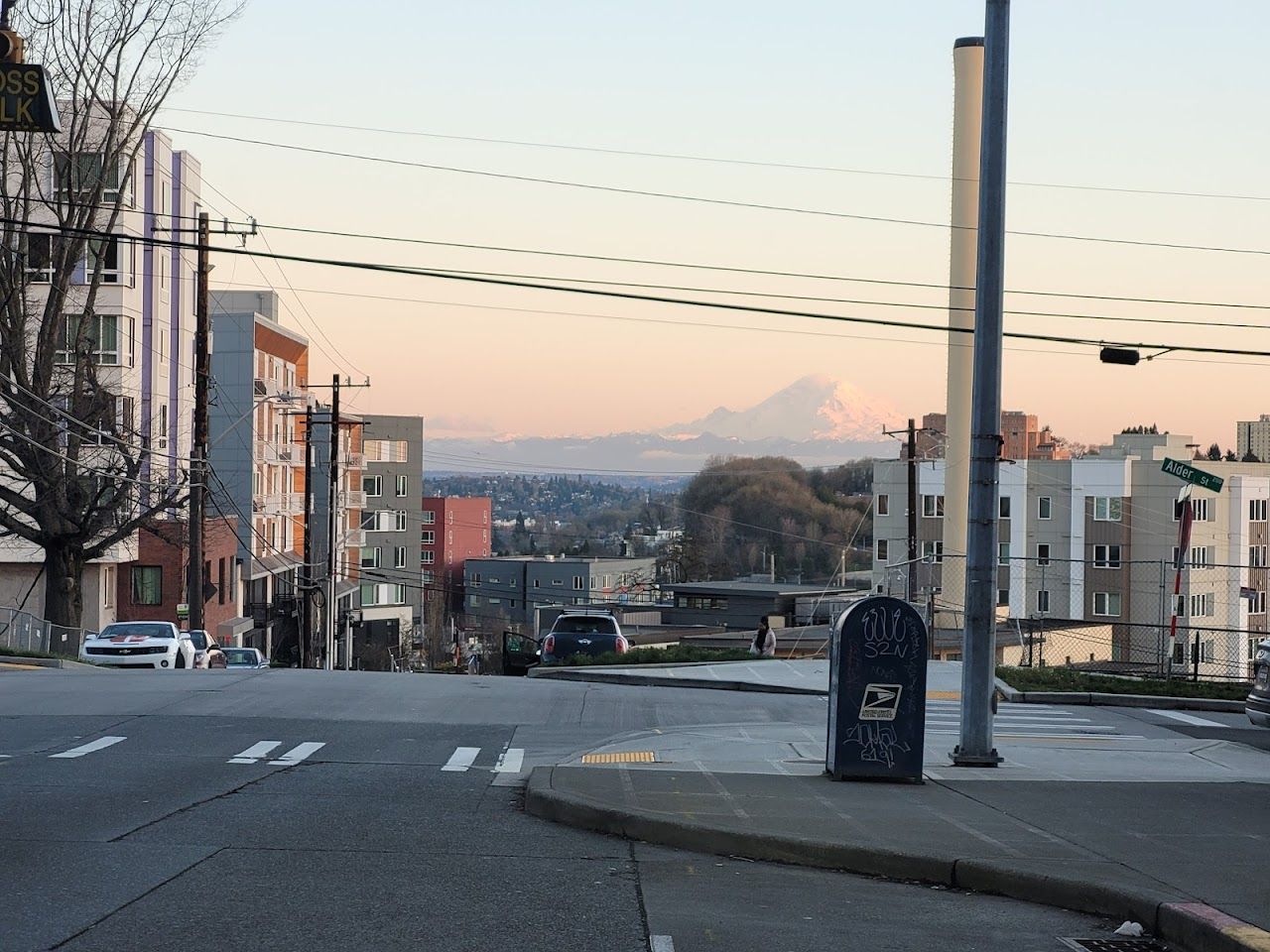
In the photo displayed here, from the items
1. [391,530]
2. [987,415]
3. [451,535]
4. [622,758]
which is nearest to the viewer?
[987,415]

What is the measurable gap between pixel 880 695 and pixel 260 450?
208 feet

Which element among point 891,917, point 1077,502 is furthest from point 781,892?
point 1077,502

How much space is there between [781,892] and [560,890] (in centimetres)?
119

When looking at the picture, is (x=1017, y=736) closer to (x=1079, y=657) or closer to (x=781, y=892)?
(x=781, y=892)

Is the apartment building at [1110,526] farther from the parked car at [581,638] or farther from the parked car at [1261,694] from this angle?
the parked car at [1261,694]

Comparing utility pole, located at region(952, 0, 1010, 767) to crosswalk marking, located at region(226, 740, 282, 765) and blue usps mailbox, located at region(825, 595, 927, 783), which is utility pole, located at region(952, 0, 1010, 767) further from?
crosswalk marking, located at region(226, 740, 282, 765)

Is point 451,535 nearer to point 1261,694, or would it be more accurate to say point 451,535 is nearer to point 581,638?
point 581,638

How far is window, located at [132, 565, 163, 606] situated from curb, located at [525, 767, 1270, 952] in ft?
168

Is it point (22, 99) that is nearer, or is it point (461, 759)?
point (22, 99)

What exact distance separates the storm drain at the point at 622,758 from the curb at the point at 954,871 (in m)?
2.90

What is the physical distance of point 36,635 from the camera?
120 feet

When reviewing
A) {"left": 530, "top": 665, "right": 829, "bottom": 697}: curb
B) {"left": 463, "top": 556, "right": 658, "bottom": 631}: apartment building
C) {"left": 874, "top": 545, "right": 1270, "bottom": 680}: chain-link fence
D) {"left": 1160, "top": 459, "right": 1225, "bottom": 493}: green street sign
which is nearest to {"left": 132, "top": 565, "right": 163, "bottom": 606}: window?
{"left": 874, "top": 545, "right": 1270, "bottom": 680}: chain-link fence

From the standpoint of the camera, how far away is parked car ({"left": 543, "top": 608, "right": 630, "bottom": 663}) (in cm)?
2981

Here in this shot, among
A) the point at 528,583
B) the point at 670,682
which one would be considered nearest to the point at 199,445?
the point at 670,682
